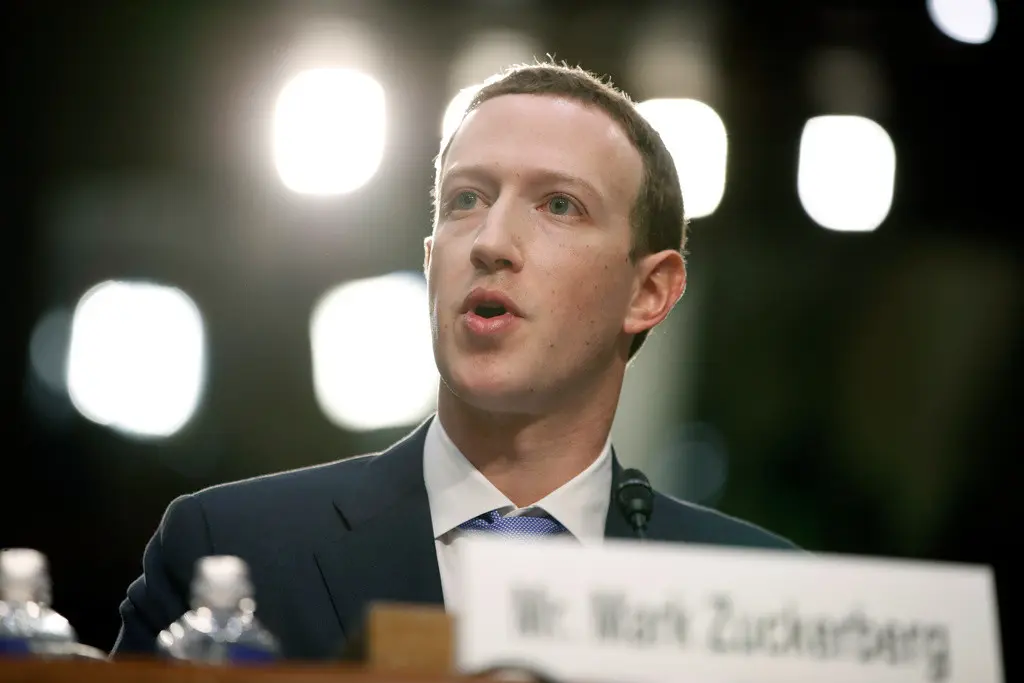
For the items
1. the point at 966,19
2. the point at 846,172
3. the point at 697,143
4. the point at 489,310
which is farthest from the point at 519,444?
the point at 966,19

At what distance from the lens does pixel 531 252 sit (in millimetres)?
2379

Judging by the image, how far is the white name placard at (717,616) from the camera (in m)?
1.37

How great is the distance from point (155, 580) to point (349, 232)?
1.51m

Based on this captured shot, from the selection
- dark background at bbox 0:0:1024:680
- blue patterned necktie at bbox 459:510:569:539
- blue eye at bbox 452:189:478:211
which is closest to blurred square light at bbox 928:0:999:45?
dark background at bbox 0:0:1024:680

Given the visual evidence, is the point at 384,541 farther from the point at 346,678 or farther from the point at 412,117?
the point at 412,117

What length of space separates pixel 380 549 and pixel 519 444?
36 centimetres

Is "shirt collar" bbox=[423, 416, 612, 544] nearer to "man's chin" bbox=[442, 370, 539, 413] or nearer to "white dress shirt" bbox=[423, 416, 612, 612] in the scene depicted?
"white dress shirt" bbox=[423, 416, 612, 612]

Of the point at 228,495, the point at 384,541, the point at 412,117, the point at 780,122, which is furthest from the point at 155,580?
the point at 780,122

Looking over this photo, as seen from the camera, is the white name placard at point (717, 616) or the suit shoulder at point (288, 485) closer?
the white name placard at point (717, 616)

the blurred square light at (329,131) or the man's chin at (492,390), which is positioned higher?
the blurred square light at (329,131)

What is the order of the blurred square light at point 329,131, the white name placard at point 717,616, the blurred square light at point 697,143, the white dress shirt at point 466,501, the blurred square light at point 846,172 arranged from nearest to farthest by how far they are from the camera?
the white name placard at point 717,616, the white dress shirt at point 466,501, the blurred square light at point 329,131, the blurred square light at point 697,143, the blurred square light at point 846,172

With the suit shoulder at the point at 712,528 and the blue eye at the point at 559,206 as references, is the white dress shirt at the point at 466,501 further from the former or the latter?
the blue eye at the point at 559,206

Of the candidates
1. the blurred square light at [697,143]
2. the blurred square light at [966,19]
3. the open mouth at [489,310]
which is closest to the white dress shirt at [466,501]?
the open mouth at [489,310]

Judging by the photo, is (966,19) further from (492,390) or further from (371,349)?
(492,390)
